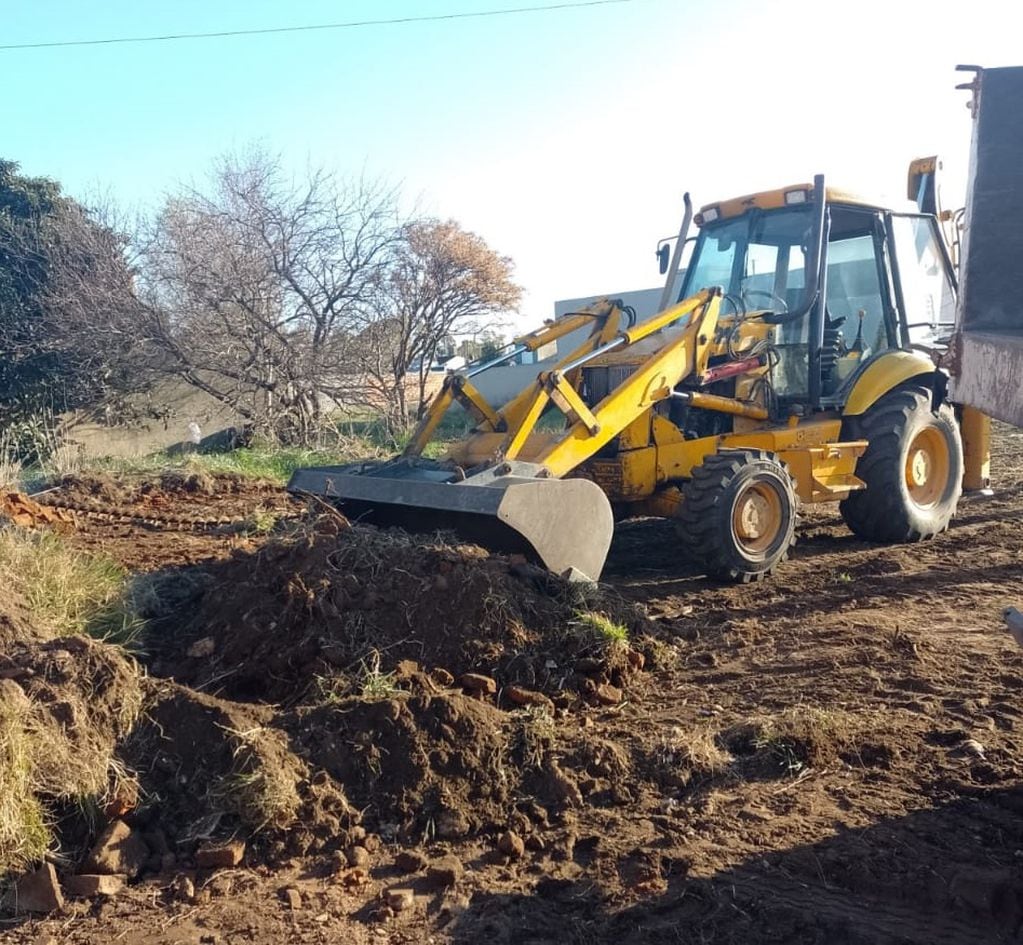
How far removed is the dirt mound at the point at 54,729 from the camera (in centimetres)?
351

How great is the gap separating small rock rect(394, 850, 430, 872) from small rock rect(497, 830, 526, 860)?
10.9 inches

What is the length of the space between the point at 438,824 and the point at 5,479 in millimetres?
9318

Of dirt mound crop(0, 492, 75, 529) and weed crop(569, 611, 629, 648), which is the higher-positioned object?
dirt mound crop(0, 492, 75, 529)

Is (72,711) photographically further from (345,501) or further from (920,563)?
(920,563)

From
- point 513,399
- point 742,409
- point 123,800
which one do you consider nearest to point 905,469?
point 742,409

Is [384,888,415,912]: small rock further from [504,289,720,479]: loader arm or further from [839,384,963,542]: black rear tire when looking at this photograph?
[839,384,963,542]: black rear tire

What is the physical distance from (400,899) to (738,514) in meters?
4.36

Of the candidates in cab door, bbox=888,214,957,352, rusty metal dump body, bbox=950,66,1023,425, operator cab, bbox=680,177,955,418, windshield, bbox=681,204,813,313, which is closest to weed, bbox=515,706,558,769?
rusty metal dump body, bbox=950,66,1023,425

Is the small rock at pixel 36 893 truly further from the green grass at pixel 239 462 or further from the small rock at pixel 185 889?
the green grass at pixel 239 462

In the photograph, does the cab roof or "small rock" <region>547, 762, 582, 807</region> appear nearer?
"small rock" <region>547, 762, 582, 807</region>

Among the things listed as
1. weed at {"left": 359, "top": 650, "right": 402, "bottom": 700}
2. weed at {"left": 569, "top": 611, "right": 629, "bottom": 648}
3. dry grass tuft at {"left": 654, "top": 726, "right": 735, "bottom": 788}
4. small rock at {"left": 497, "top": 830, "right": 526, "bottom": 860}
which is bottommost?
small rock at {"left": 497, "top": 830, "right": 526, "bottom": 860}

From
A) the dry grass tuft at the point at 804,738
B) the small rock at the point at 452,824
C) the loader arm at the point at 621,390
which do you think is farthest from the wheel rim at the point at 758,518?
the small rock at the point at 452,824

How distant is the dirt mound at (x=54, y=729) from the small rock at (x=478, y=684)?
4.99ft

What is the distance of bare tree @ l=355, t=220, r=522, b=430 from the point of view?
55.6 feet
